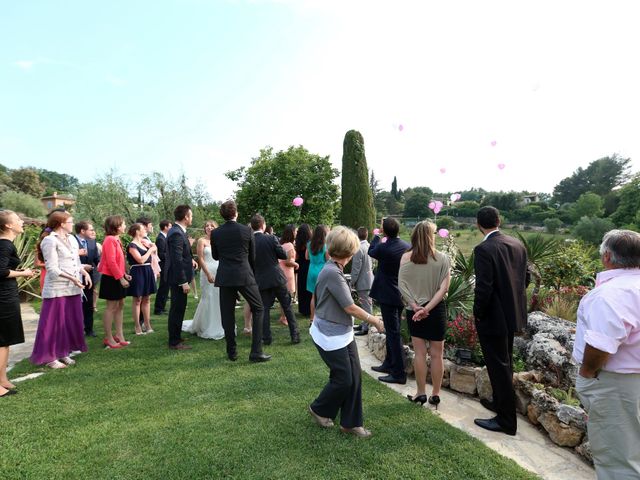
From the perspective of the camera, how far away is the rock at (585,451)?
2943 mm

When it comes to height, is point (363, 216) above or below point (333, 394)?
above

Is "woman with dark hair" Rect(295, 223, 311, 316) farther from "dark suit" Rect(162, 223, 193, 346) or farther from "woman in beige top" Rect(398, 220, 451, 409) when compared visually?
"woman in beige top" Rect(398, 220, 451, 409)

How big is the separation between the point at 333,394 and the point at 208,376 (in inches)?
85.4

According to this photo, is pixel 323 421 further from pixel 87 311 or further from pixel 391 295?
pixel 87 311

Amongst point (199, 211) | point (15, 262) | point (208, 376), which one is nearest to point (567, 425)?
point (208, 376)

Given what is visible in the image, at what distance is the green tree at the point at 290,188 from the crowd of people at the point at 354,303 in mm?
15469

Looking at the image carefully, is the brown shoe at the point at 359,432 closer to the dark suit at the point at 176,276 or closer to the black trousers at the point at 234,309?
the black trousers at the point at 234,309

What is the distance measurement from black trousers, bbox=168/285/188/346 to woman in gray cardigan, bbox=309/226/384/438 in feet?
10.4

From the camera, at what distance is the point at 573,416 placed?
3139mm

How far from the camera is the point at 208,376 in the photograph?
457 cm

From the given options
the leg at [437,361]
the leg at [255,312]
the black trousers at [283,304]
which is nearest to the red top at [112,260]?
the leg at [255,312]

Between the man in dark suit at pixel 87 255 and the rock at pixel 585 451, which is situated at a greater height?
the man in dark suit at pixel 87 255

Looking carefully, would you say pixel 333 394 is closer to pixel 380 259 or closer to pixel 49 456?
pixel 380 259

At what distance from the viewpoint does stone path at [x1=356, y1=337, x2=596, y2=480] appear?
2.82 meters
